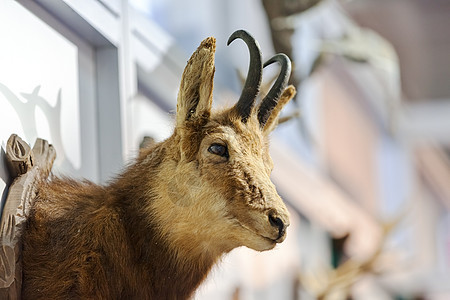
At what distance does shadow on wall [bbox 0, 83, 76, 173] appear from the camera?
1.30 m

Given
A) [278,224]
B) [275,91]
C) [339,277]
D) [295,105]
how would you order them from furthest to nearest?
[339,277] → [295,105] → [275,91] → [278,224]

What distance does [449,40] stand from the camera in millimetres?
7402

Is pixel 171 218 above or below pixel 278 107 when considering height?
below

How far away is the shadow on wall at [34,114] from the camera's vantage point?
1.30m

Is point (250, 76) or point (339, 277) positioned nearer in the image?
point (250, 76)

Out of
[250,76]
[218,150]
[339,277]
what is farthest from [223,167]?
[339,277]

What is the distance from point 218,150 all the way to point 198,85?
99 millimetres

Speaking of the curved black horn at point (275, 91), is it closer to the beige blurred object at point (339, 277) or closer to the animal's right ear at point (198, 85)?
the animal's right ear at point (198, 85)

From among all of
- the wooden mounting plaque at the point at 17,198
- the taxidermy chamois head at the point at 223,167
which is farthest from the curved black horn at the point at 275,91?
the wooden mounting plaque at the point at 17,198

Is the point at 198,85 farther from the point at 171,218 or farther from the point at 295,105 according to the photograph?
the point at 295,105

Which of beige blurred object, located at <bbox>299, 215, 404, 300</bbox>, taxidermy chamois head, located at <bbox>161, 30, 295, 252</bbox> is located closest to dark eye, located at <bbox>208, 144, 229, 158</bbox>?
taxidermy chamois head, located at <bbox>161, 30, 295, 252</bbox>

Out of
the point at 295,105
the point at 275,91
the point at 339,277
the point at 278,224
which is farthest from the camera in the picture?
the point at 339,277

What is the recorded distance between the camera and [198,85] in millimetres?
1201

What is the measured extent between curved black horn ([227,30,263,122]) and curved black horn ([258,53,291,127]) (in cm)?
4
